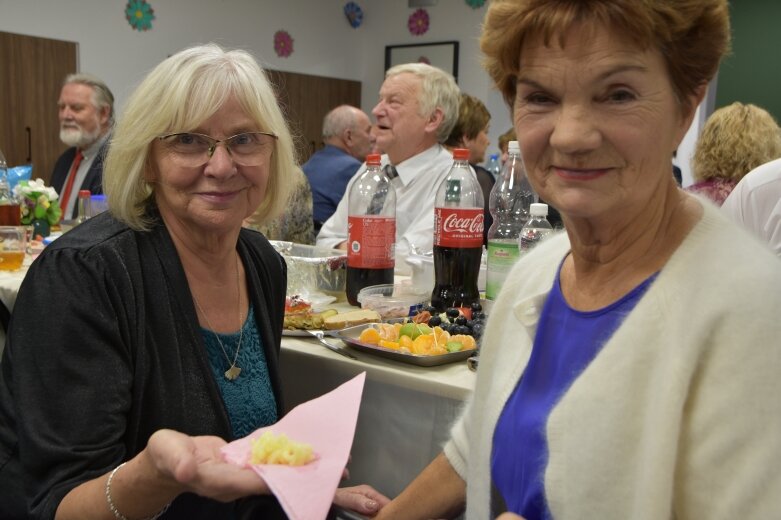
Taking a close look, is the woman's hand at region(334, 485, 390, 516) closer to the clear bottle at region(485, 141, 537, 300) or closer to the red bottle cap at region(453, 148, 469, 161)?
the red bottle cap at region(453, 148, 469, 161)

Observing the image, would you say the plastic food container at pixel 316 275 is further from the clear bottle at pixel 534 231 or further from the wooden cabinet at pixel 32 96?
the wooden cabinet at pixel 32 96

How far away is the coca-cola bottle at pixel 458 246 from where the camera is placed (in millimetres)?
2018

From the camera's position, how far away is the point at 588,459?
908 mm

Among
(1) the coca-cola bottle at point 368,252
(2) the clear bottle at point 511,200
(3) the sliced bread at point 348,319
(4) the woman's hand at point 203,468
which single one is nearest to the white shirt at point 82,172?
(2) the clear bottle at point 511,200

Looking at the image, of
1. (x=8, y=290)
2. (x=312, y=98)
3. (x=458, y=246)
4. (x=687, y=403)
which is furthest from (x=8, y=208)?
(x=312, y=98)

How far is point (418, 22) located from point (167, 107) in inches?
304

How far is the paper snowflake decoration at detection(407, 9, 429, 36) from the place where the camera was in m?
8.60

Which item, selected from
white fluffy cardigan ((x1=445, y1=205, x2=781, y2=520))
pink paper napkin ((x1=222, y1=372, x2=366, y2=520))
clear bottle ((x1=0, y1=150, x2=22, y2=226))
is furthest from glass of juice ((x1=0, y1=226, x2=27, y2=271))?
white fluffy cardigan ((x1=445, y1=205, x2=781, y2=520))

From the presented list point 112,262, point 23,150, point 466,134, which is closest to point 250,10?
point 23,150

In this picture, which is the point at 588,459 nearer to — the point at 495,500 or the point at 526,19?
the point at 495,500

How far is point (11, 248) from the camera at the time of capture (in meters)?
2.57

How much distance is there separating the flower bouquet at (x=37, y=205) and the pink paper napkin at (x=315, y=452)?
2.69 m

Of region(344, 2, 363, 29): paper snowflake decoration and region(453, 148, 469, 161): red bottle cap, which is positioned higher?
region(344, 2, 363, 29): paper snowflake decoration

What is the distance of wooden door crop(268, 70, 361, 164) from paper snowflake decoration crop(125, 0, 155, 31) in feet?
4.91
